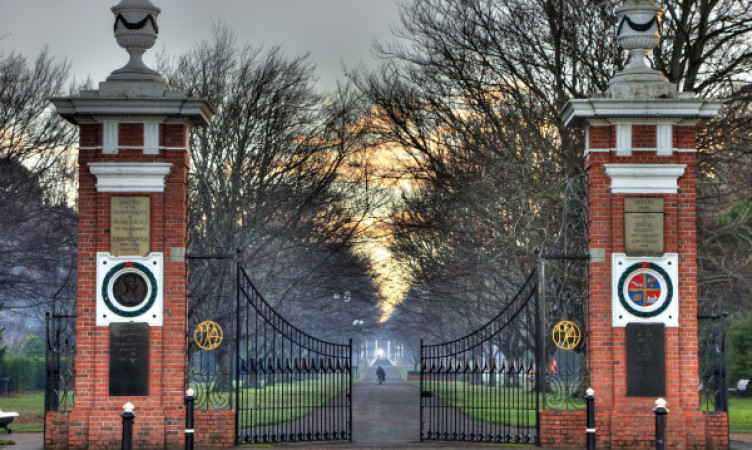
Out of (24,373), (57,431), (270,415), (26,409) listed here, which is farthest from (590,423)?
(24,373)

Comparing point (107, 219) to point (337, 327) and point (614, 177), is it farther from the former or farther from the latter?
point (337, 327)

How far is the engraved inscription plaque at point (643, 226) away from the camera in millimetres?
17781

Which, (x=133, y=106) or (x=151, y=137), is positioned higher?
(x=133, y=106)

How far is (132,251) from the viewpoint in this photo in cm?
1773

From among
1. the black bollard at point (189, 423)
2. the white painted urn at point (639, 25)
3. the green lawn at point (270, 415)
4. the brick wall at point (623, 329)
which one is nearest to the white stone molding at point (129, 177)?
the black bollard at point (189, 423)

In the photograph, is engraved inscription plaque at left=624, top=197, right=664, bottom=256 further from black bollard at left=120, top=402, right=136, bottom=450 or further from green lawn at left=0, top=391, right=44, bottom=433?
green lawn at left=0, top=391, right=44, bottom=433

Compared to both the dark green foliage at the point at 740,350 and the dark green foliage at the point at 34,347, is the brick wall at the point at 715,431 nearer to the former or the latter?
the dark green foliage at the point at 740,350

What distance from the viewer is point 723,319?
18062 mm

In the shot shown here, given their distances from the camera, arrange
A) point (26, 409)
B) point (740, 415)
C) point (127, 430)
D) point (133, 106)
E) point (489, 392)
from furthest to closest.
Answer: point (26, 409) < point (740, 415) < point (489, 392) < point (133, 106) < point (127, 430)


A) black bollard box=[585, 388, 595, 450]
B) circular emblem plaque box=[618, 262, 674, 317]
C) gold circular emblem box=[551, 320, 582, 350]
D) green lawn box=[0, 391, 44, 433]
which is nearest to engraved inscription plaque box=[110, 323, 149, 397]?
gold circular emblem box=[551, 320, 582, 350]

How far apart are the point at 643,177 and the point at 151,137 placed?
7344 mm

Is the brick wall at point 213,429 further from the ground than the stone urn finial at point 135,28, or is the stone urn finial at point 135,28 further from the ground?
the stone urn finial at point 135,28

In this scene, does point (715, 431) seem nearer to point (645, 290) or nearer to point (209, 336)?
point (645, 290)

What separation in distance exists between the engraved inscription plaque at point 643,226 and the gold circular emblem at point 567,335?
4.54 ft
